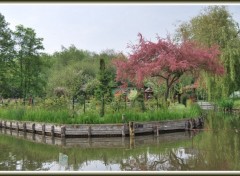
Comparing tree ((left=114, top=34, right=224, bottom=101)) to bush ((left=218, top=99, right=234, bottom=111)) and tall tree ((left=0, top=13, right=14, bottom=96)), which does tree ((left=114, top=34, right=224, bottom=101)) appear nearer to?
bush ((left=218, top=99, right=234, bottom=111))

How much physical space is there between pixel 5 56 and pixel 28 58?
243 cm

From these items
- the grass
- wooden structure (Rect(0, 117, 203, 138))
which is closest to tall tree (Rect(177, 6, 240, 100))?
the grass

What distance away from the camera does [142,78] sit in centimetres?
2114

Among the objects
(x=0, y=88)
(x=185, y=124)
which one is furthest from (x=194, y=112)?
(x=0, y=88)

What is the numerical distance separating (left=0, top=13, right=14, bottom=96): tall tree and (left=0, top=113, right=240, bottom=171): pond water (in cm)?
2079

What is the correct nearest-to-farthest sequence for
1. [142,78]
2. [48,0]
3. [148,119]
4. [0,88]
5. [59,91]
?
[48,0] → [148,119] → [142,78] → [59,91] → [0,88]

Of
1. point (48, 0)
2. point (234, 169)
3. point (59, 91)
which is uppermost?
point (48, 0)

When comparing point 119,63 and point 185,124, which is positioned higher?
point 119,63

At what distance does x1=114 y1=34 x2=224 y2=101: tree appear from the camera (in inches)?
821

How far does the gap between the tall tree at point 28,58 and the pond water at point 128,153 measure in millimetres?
21869

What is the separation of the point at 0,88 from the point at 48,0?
30.0m

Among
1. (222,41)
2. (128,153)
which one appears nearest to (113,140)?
(128,153)

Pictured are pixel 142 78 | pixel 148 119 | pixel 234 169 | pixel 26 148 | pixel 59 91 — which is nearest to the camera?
pixel 234 169

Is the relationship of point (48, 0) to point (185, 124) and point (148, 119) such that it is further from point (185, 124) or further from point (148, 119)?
point (185, 124)
